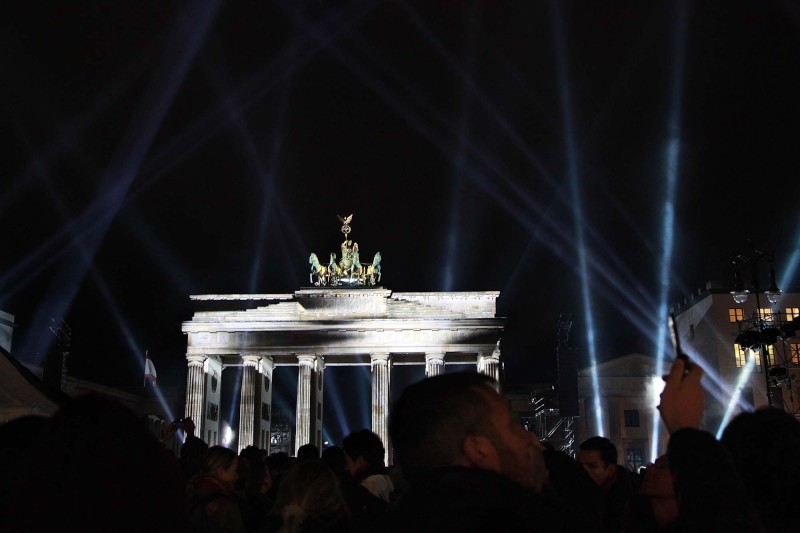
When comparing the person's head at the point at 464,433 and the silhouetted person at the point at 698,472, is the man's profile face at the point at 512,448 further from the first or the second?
the silhouetted person at the point at 698,472

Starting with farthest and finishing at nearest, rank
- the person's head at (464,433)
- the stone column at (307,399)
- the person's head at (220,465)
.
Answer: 1. the stone column at (307,399)
2. the person's head at (220,465)
3. the person's head at (464,433)

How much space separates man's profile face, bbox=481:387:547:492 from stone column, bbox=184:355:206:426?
5570 centimetres

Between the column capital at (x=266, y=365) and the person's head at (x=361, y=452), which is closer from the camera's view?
the person's head at (x=361, y=452)

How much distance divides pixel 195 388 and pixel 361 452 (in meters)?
49.3

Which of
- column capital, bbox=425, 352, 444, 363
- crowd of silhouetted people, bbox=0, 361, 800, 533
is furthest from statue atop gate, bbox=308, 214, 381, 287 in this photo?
crowd of silhouetted people, bbox=0, 361, 800, 533

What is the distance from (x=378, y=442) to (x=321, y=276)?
158 feet

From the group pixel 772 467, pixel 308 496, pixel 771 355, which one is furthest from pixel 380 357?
pixel 772 467

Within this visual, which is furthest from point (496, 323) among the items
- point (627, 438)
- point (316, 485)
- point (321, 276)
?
point (316, 485)

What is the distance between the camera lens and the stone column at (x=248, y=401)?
5744 cm

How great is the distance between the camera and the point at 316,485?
20.9 ft

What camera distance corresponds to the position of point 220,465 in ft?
26.3

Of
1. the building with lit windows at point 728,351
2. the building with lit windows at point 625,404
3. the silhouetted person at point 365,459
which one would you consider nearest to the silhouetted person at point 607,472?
the silhouetted person at point 365,459

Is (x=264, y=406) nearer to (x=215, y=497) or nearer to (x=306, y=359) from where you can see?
(x=306, y=359)

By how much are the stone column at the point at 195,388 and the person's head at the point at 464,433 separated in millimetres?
55575
